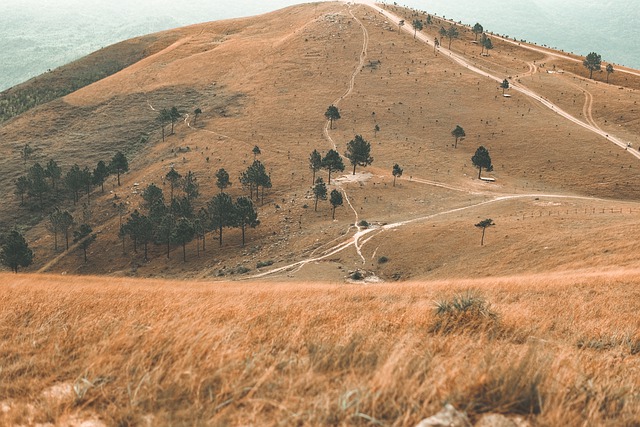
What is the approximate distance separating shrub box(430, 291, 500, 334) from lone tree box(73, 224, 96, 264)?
107 meters

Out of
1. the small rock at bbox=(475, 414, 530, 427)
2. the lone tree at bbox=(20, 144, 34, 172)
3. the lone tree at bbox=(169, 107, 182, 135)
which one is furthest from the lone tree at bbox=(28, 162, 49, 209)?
the small rock at bbox=(475, 414, 530, 427)

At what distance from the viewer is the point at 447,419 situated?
12.7 feet

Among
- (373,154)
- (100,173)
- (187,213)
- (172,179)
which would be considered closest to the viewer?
(187,213)

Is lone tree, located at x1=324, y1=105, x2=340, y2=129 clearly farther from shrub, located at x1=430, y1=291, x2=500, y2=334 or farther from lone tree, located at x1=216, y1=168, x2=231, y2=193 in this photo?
shrub, located at x1=430, y1=291, x2=500, y2=334

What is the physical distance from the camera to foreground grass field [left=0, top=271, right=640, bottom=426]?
4.18 metres

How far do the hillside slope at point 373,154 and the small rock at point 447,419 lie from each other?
3500cm

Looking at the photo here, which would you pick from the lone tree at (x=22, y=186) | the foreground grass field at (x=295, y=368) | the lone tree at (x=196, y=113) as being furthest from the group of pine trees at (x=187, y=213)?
the foreground grass field at (x=295, y=368)

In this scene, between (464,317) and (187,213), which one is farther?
(187,213)

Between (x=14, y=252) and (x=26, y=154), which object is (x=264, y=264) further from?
(x=26, y=154)

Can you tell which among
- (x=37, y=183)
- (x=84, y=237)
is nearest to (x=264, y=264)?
(x=84, y=237)

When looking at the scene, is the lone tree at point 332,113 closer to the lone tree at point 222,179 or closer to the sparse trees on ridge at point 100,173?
the lone tree at point 222,179

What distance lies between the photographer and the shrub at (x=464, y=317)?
7457 mm

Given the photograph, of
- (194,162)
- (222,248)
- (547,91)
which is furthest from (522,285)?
(547,91)

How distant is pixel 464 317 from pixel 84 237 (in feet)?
366
